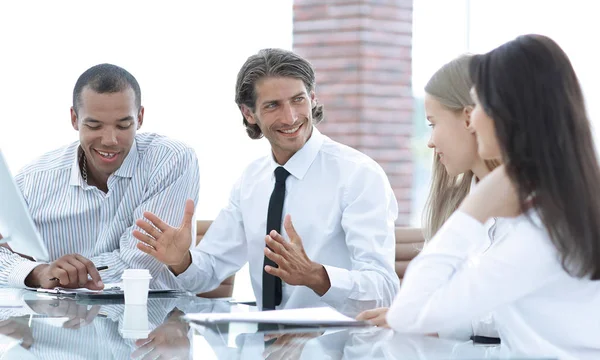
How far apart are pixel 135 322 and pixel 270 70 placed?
3.36 feet

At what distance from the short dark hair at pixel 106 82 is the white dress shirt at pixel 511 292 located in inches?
61.7

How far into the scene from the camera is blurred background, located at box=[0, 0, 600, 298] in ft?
13.0

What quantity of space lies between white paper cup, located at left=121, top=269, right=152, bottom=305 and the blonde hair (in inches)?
29.8

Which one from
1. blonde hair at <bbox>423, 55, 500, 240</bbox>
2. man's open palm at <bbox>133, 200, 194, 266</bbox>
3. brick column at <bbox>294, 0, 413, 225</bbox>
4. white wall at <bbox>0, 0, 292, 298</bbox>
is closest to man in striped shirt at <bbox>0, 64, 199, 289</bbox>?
man's open palm at <bbox>133, 200, 194, 266</bbox>

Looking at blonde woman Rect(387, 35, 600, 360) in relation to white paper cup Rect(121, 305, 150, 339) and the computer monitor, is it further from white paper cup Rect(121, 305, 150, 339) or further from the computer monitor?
the computer monitor

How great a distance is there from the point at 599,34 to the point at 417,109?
41.5 inches

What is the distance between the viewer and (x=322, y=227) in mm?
2443

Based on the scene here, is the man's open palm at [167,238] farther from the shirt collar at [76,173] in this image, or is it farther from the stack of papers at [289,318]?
the stack of papers at [289,318]

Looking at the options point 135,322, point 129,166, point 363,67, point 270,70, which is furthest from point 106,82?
point 363,67

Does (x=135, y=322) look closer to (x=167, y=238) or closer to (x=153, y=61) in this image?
(x=167, y=238)

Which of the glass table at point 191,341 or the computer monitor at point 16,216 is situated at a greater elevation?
the computer monitor at point 16,216

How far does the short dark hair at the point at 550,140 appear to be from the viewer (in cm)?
129

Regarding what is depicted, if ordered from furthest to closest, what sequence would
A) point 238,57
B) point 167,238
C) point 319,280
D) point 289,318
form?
1. point 238,57
2. point 167,238
3. point 319,280
4. point 289,318

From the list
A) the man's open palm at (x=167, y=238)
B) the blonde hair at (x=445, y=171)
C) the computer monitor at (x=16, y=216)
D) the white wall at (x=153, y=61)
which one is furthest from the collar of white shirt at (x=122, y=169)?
the white wall at (x=153, y=61)
